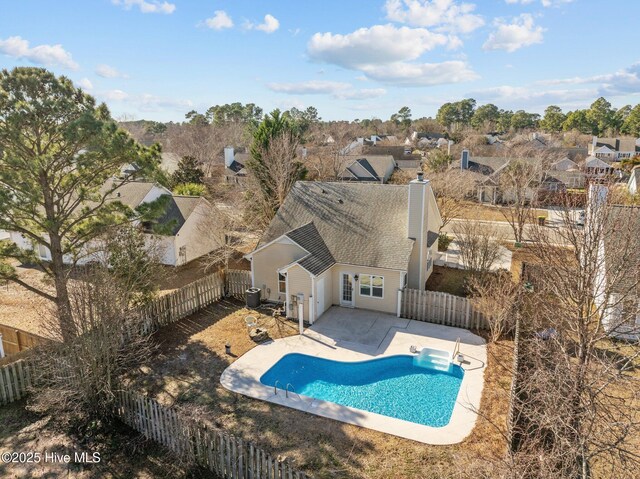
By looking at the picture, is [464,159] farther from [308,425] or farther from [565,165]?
[308,425]

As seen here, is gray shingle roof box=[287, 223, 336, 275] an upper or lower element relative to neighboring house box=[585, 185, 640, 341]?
lower

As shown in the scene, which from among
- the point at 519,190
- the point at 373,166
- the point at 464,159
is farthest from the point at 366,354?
the point at 373,166

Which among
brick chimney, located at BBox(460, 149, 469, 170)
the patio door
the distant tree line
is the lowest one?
the patio door

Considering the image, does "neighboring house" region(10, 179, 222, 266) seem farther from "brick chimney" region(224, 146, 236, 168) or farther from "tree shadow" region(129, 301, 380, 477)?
"brick chimney" region(224, 146, 236, 168)

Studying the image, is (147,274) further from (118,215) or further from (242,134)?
(242,134)

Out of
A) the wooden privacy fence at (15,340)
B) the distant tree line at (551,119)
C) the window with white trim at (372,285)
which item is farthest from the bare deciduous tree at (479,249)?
the distant tree line at (551,119)

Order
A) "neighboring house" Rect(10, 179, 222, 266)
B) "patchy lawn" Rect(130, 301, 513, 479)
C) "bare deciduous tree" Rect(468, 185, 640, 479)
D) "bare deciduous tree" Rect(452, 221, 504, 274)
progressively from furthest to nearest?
"neighboring house" Rect(10, 179, 222, 266) < "bare deciduous tree" Rect(452, 221, 504, 274) < "patchy lawn" Rect(130, 301, 513, 479) < "bare deciduous tree" Rect(468, 185, 640, 479)

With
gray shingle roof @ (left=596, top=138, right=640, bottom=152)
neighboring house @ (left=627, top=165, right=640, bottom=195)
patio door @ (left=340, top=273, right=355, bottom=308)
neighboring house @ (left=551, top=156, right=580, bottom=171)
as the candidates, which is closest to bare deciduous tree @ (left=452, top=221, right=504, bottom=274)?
patio door @ (left=340, top=273, right=355, bottom=308)
